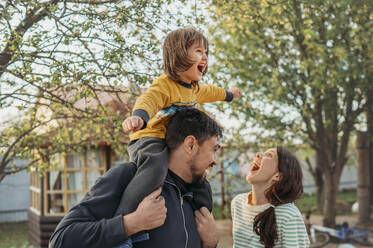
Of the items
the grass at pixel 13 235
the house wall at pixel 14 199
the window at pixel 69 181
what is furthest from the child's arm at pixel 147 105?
the house wall at pixel 14 199

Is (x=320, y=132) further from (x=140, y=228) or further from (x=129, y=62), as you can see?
(x=140, y=228)

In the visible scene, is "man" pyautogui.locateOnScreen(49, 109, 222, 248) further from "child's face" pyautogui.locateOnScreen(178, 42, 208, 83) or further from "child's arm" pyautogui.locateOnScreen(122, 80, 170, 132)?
"child's face" pyautogui.locateOnScreen(178, 42, 208, 83)

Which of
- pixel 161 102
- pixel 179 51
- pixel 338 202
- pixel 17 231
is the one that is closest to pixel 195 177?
pixel 161 102

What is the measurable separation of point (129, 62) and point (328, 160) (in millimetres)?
7574

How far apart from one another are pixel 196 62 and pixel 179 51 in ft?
0.40

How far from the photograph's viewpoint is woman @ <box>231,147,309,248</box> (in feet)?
7.91

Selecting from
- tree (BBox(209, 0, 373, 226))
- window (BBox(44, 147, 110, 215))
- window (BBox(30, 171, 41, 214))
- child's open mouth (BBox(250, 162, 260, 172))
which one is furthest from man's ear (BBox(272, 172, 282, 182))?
window (BBox(30, 171, 41, 214))

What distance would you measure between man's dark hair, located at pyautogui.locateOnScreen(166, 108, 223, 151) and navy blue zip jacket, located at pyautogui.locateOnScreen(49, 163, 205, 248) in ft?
0.71

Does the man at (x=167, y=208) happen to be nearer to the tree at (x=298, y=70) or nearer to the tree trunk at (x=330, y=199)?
the tree at (x=298, y=70)

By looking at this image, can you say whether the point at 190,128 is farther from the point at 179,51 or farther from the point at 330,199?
the point at 330,199

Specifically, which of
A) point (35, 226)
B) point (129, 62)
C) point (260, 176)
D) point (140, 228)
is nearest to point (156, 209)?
point (140, 228)

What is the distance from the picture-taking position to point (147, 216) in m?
1.87

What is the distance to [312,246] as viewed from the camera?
370 inches

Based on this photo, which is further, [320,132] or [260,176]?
[320,132]
